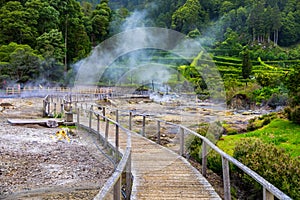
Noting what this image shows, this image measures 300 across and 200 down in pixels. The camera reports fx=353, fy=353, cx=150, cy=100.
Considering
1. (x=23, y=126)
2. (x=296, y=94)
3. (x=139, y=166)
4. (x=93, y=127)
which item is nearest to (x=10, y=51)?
(x=23, y=126)

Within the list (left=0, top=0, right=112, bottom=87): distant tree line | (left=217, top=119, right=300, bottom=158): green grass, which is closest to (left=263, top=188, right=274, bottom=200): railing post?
(left=217, top=119, right=300, bottom=158): green grass

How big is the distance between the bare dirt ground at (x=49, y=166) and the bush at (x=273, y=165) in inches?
111

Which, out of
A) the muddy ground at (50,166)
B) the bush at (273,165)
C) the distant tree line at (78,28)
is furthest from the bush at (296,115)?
the distant tree line at (78,28)

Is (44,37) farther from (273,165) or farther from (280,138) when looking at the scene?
(273,165)

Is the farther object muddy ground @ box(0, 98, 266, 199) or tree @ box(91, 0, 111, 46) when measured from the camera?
tree @ box(91, 0, 111, 46)

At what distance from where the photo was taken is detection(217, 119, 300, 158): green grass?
8.98 meters

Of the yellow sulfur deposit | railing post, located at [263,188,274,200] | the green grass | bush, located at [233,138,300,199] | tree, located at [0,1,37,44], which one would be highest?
tree, located at [0,1,37,44]

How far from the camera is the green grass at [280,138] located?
8984 millimetres

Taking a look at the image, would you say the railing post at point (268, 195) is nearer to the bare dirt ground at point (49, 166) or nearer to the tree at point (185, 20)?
the bare dirt ground at point (49, 166)

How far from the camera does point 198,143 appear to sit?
8.30 m

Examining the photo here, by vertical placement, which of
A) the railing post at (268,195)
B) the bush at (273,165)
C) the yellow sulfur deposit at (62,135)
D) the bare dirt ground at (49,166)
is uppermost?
the railing post at (268,195)

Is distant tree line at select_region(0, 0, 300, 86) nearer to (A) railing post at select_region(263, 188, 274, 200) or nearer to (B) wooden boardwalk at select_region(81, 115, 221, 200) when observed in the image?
(B) wooden boardwalk at select_region(81, 115, 221, 200)

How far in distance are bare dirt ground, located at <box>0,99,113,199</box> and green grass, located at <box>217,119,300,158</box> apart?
342 centimetres

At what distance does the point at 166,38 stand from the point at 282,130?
5.85 m
